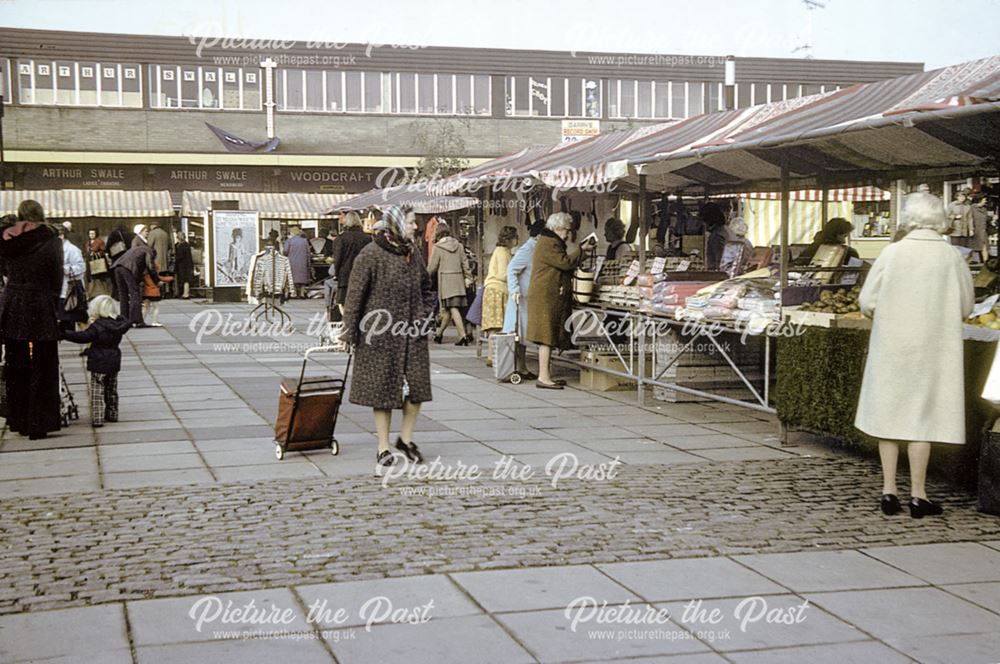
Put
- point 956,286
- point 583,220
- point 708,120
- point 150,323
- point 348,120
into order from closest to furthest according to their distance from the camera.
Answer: point 956,286 → point 708,120 → point 583,220 → point 150,323 → point 348,120

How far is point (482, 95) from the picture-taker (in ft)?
143

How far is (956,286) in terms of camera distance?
6219 mm

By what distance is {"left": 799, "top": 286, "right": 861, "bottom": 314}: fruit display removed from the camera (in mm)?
8133

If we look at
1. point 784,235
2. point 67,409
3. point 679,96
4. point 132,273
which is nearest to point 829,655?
point 784,235

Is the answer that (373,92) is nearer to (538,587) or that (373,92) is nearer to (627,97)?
(627,97)

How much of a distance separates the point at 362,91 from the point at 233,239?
1697cm

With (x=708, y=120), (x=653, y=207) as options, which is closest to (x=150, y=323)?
(x=653, y=207)

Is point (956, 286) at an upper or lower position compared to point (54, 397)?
upper

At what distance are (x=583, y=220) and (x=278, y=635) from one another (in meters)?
12.9

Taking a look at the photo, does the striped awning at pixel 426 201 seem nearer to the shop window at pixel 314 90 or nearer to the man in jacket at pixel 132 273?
the man in jacket at pixel 132 273

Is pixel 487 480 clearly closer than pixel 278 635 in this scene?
No

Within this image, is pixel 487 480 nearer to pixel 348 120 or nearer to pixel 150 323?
pixel 150 323

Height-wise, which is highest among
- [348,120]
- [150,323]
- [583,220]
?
[348,120]

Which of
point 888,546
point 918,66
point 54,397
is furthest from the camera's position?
point 918,66
